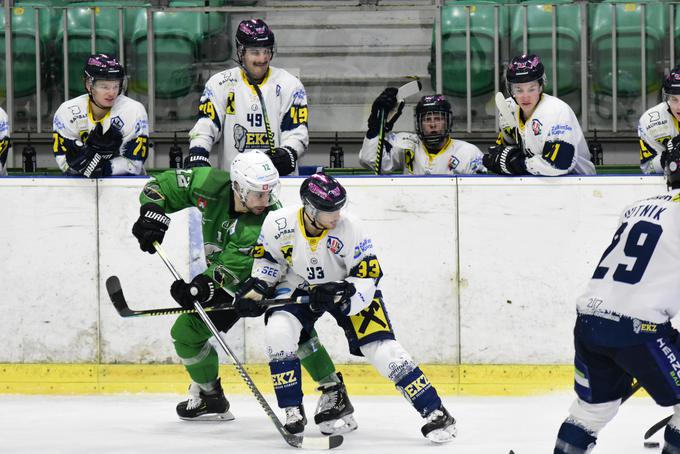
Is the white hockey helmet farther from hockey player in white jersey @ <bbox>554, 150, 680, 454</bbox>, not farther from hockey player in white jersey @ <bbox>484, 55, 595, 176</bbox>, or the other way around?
hockey player in white jersey @ <bbox>554, 150, 680, 454</bbox>

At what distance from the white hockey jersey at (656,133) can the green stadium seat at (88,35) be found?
10.5 ft

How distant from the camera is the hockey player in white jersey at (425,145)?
6.28m

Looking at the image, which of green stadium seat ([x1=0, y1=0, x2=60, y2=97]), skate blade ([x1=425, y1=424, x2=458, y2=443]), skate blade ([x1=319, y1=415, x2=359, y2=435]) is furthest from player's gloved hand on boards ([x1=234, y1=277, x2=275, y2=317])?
green stadium seat ([x1=0, y1=0, x2=60, y2=97])

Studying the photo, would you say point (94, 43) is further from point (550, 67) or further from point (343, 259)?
point (343, 259)

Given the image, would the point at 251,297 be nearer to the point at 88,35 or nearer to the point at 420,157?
the point at 420,157

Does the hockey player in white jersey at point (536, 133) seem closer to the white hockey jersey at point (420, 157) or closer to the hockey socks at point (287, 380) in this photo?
the white hockey jersey at point (420, 157)

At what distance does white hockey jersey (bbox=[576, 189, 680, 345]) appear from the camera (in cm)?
359

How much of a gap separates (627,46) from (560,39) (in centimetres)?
39

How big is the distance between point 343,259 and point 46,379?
6.17 ft

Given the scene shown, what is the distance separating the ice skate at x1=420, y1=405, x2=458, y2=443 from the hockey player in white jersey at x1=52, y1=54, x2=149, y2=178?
2048 mm

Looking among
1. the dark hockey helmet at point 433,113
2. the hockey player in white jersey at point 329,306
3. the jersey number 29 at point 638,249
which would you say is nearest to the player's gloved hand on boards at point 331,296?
the hockey player in white jersey at point 329,306

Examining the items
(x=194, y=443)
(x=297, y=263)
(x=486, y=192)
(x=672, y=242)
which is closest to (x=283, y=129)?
(x=486, y=192)

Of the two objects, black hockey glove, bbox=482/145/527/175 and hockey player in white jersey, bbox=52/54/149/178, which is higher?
hockey player in white jersey, bbox=52/54/149/178

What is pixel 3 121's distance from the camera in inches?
242
